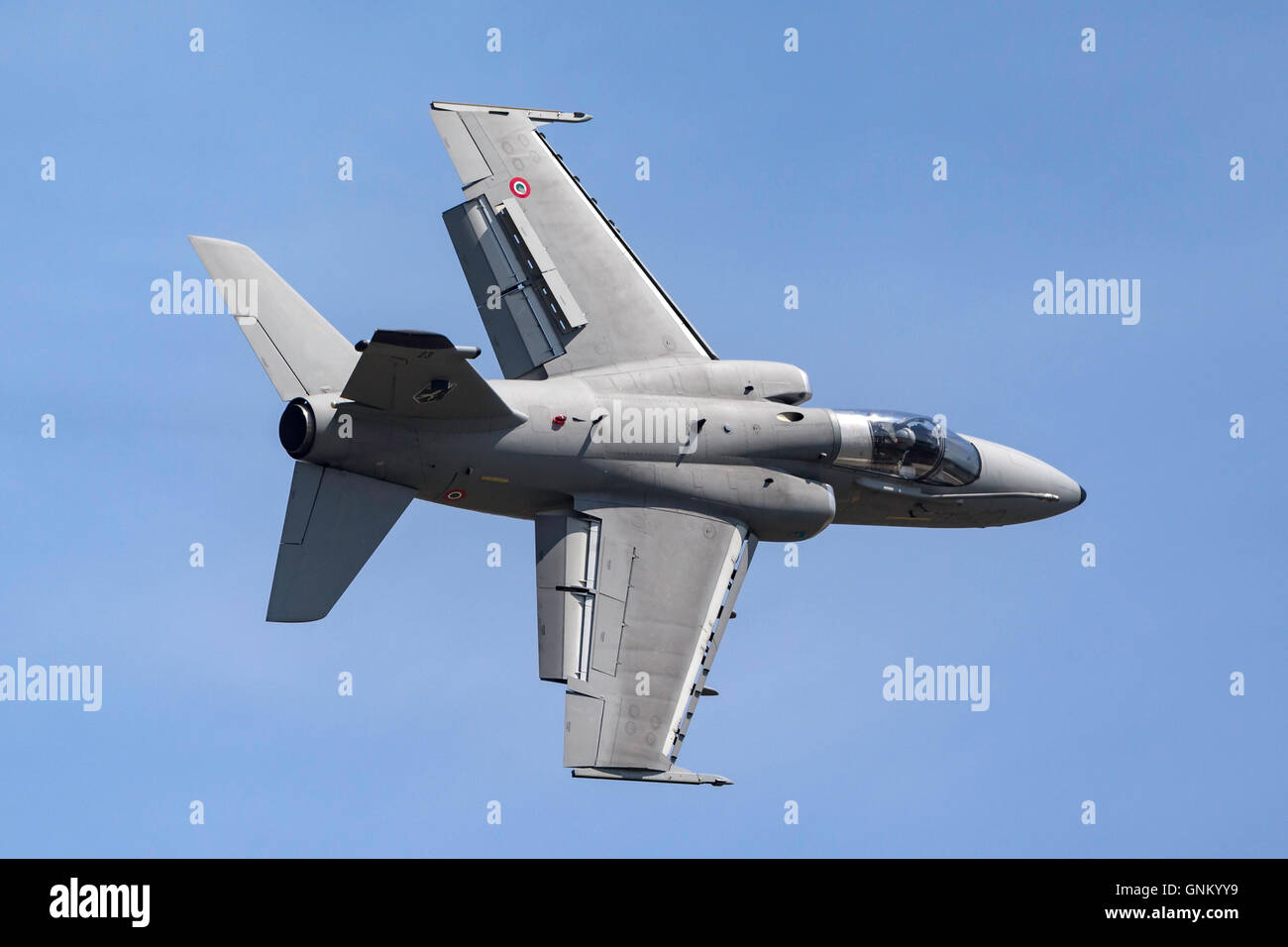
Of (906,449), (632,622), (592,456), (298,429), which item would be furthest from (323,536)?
(906,449)

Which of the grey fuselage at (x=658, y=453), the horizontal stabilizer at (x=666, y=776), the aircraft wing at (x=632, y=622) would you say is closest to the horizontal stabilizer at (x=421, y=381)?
the grey fuselage at (x=658, y=453)

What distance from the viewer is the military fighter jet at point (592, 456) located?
32.9 m

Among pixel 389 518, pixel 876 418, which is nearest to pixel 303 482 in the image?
pixel 389 518

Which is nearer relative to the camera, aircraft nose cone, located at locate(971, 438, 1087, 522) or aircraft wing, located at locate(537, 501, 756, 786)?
aircraft wing, located at locate(537, 501, 756, 786)

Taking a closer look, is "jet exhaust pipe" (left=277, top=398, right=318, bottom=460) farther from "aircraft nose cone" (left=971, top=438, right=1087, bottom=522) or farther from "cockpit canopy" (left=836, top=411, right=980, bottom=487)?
"aircraft nose cone" (left=971, top=438, right=1087, bottom=522)

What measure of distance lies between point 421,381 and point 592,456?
11.9 feet

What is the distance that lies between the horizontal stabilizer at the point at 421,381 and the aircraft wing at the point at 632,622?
2759 mm

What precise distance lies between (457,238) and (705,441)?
291 inches

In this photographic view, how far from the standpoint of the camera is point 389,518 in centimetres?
3341

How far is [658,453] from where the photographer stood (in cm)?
3519

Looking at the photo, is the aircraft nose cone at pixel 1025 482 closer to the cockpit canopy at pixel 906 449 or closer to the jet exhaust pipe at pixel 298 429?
the cockpit canopy at pixel 906 449

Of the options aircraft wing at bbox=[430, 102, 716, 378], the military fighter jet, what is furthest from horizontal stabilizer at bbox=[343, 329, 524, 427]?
aircraft wing at bbox=[430, 102, 716, 378]

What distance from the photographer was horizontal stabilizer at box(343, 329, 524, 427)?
3212 centimetres

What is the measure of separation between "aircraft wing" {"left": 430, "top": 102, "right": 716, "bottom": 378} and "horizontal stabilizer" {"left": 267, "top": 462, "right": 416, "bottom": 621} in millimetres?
5206
